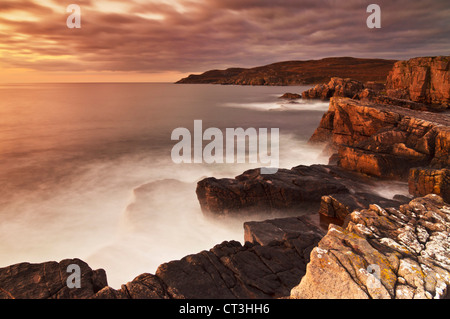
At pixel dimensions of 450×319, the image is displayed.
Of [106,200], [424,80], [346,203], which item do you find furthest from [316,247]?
[424,80]

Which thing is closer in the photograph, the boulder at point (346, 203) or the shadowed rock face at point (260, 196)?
the boulder at point (346, 203)

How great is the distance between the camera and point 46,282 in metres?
5.27

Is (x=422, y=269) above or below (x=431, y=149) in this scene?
below

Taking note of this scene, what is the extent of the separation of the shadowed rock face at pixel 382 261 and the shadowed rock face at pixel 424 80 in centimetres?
3683

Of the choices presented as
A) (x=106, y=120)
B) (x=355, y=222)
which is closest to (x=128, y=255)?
(x=355, y=222)

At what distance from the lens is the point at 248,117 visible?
147 ft

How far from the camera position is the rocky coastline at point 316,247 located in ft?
14.2

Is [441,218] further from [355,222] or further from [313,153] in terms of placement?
[313,153]

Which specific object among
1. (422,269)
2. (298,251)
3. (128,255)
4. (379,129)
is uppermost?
(379,129)

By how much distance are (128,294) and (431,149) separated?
48.4ft

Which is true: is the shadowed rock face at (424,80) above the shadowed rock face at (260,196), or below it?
above

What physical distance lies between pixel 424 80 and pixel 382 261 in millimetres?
42461

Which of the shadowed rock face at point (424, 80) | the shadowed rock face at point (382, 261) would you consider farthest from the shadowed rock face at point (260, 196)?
the shadowed rock face at point (424, 80)

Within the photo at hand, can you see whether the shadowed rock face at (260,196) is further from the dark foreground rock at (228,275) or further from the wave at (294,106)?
the wave at (294,106)
